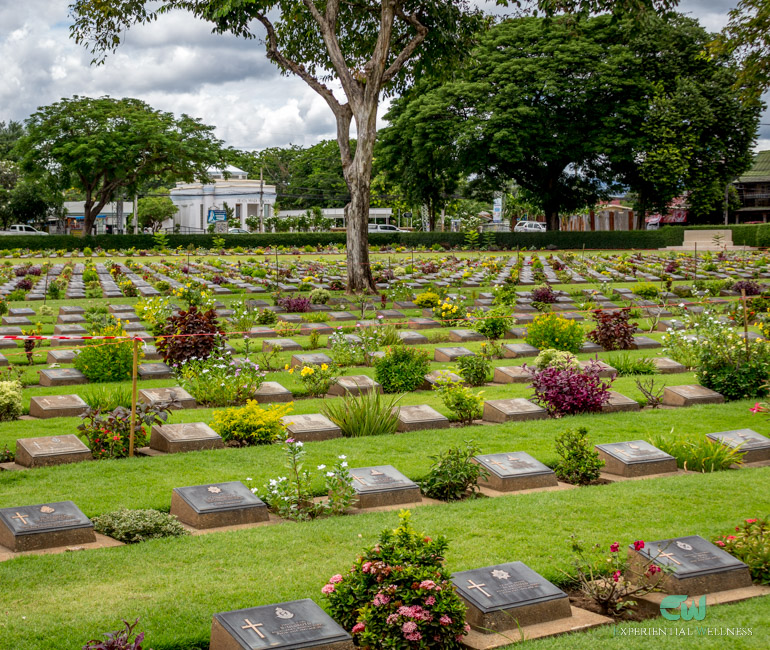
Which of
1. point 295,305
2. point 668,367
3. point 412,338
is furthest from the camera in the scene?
point 295,305

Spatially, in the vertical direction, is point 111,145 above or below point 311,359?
above

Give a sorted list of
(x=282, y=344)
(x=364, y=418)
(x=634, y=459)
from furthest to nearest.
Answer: (x=282, y=344) < (x=364, y=418) < (x=634, y=459)

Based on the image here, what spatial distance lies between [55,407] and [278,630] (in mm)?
6127

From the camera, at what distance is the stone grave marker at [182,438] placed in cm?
808

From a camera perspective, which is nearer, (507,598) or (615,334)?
(507,598)

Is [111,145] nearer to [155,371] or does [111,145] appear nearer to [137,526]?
[155,371]

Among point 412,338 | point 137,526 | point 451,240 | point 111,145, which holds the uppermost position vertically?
point 111,145

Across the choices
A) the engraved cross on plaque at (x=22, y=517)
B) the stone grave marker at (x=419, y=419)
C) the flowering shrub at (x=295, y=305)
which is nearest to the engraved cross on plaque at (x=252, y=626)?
the engraved cross on plaque at (x=22, y=517)

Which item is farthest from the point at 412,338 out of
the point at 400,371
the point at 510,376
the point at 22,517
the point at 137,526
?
the point at 22,517

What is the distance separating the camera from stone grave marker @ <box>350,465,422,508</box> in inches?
262

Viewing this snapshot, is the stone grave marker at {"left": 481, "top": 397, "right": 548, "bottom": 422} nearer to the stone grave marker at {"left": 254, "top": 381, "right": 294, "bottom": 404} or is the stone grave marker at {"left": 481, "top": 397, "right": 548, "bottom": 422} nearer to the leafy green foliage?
the leafy green foliage

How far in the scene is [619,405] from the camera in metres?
9.98

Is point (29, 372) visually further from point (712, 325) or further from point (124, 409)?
point (712, 325)

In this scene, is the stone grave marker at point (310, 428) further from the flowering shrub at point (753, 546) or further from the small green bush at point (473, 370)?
the flowering shrub at point (753, 546)
